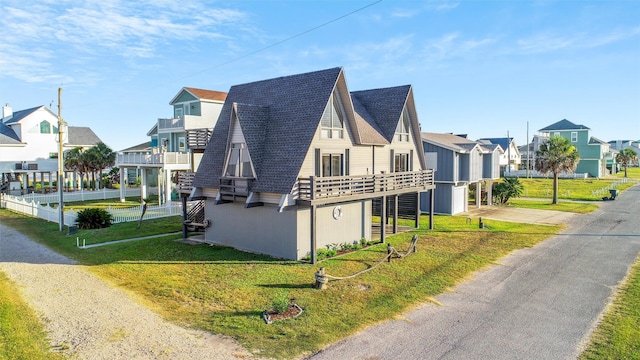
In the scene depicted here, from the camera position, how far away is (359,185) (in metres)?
19.9

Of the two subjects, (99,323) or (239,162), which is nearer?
(99,323)

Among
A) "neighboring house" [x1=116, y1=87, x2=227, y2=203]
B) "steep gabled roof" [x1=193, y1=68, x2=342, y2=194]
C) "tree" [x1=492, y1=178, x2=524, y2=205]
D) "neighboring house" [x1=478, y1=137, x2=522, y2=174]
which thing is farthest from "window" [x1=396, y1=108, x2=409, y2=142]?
"neighboring house" [x1=478, y1=137, x2=522, y2=174]

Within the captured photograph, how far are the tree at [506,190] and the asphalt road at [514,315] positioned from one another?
19735 millimetres

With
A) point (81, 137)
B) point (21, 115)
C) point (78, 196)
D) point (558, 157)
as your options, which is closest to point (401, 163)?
point (558, 157)

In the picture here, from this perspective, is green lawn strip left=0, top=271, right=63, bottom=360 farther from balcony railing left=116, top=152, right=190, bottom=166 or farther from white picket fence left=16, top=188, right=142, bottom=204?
white picket fence left=16, top=188, right=142, bottom=204

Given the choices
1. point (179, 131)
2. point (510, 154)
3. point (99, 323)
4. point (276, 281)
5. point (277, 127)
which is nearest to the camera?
point (99, 323)

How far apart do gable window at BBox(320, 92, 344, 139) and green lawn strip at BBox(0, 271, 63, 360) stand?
1290cm

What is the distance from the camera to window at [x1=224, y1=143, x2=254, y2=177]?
19078mm

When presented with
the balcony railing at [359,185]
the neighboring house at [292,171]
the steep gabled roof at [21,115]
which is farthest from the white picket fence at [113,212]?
the steep gabled roof at [21,115]

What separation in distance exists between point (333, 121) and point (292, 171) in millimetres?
3843

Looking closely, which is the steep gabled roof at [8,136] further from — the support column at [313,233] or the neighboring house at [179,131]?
the support column at [313,233]

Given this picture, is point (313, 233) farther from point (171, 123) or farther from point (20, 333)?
point (171, 123)

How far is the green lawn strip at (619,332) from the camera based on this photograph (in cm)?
990

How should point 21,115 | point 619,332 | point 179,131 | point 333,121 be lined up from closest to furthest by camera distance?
point 619,332
point 333,121
point 179,131
point 21,115
